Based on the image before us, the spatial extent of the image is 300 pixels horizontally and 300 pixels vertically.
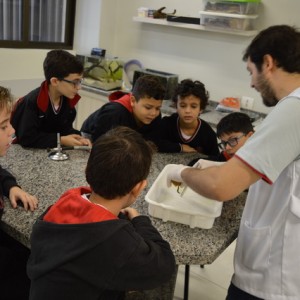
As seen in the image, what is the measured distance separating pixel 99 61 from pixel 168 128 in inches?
74.6

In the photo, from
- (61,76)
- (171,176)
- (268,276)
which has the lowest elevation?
(268,276)

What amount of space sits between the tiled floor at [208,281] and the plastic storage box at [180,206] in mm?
999

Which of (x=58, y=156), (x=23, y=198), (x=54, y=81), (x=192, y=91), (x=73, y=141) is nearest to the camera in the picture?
(x=23, y=198)

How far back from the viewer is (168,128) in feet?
6.53

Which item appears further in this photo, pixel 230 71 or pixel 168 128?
pixel 230 71

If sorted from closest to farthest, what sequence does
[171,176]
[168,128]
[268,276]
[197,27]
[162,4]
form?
[268,276]
[171,176]
[168,128]
[197,27]
[162,4]

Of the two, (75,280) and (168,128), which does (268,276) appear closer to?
(75,280)

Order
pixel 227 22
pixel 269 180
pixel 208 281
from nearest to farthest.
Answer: pixel 269 180 → pixel 208 281 → pixel 227 22

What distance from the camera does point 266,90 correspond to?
1.10 m

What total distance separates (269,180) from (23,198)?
30.1 inches

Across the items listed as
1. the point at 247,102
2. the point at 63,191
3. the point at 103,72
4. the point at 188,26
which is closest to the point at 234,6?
the point at 188,26

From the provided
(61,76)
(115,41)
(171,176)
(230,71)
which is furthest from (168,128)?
(115,41)

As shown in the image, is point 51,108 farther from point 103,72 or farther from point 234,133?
point 103,72

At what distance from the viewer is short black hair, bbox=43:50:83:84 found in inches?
71.7
